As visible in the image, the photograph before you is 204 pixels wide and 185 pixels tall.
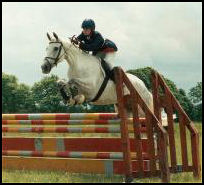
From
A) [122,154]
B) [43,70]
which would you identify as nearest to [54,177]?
[122,154]

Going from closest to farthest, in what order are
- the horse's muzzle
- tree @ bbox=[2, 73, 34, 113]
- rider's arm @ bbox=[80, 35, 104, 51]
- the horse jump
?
1. the horse jump
2. the horse's muzzle
3. rider's arm @ bbox=[80, 35, 104, 51]
4. tree @ bbox=[2, 73, 34, 113]

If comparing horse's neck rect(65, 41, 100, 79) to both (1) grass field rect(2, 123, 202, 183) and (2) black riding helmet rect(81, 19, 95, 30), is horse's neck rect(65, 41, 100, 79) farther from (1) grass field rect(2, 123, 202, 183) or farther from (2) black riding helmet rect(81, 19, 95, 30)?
(1) grass field rect(2, 123, 202, 183)

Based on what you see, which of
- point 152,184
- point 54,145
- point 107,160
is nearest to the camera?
point 152,184

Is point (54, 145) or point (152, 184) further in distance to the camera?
point (54, 145)

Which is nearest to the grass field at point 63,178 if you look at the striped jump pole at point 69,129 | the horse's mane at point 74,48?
the striped jump pole at point 69,129

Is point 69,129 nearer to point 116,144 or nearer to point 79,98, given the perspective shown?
point 79,98

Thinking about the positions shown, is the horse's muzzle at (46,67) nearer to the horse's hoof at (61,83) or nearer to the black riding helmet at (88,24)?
the horse's hoof at (61,83)

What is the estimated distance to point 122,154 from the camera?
238 inches

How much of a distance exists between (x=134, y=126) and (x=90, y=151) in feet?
3.33

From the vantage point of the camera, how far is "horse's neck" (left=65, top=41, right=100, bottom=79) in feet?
21.1

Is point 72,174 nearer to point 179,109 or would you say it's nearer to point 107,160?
point 107,160

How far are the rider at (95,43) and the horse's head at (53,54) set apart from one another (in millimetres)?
358

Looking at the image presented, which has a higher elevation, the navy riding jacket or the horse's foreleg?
the navy riding jacket

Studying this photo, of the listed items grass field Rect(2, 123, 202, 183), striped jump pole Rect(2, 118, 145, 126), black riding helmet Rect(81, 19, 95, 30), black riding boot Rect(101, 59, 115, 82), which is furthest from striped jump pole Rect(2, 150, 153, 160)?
black riding helmet Rect(81, 19, 95, 30)
